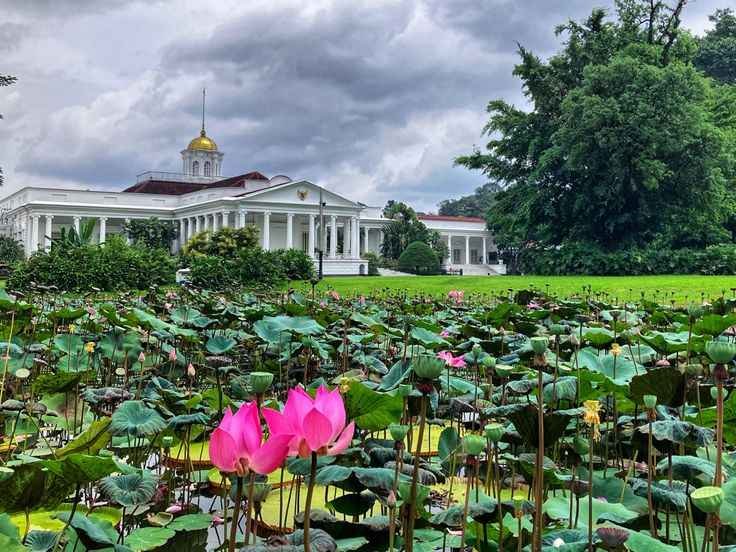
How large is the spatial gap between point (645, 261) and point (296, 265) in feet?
34.0

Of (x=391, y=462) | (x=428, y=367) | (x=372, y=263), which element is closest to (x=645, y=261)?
(x=372, y=263)

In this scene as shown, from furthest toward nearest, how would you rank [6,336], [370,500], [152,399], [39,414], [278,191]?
[278,191]
[6,336]
[39,414]
[152,399]
[370,500]

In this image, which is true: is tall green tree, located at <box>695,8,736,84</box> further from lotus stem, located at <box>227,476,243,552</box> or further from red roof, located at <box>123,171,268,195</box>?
lotus stem, located at <box>227,476,243,552</box>

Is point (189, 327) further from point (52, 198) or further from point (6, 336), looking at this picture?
point (52, 198)

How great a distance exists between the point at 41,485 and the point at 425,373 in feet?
2.03

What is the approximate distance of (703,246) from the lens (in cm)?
2164

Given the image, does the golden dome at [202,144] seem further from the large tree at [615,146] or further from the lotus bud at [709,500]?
the lotus bud at [709,500]

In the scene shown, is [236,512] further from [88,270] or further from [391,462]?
[88,270]

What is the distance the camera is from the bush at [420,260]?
3428 cm

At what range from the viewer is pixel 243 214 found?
114ft

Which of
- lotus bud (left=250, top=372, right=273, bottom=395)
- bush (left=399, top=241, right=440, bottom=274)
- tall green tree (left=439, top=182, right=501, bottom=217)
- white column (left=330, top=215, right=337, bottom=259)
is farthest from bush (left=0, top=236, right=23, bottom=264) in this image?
tall green tree (left=439, top=182, right=501, bottom=217)

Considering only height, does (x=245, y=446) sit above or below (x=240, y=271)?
below

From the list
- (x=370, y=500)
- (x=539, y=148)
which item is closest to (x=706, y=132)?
(x=539, y=148)

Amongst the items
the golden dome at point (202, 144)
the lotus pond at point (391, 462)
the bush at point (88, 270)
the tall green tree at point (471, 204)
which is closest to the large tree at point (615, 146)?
the bush at point (88, 270)
